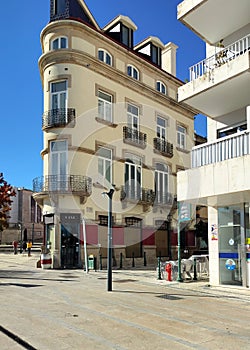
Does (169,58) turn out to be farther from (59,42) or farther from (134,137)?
(59,42)

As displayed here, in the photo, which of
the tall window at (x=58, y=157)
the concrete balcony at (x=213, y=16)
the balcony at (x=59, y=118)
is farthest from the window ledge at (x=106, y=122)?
the concrete balcony at (x=213, y=16)

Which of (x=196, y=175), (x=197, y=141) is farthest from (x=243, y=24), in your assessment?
(x=197, y=141)

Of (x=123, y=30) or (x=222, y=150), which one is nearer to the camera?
(x=222, y=150)

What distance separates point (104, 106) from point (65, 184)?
636 centimetres

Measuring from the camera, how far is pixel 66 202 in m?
24.8

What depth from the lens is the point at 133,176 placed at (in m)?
29.6

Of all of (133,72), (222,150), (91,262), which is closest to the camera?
(222,150)

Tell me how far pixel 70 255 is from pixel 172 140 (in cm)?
1417

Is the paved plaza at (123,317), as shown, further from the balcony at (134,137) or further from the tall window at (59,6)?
the tall window at (59,6)

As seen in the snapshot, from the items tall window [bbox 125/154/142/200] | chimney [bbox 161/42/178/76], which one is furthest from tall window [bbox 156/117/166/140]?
chimney [bbox 161/42/178/76]

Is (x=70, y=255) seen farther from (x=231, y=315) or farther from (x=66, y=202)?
(x=231, y=315)

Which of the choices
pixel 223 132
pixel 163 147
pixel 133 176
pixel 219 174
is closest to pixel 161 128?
pixel 163 147

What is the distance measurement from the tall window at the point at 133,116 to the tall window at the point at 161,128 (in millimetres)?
2742

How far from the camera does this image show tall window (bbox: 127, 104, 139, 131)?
97.5 ft
